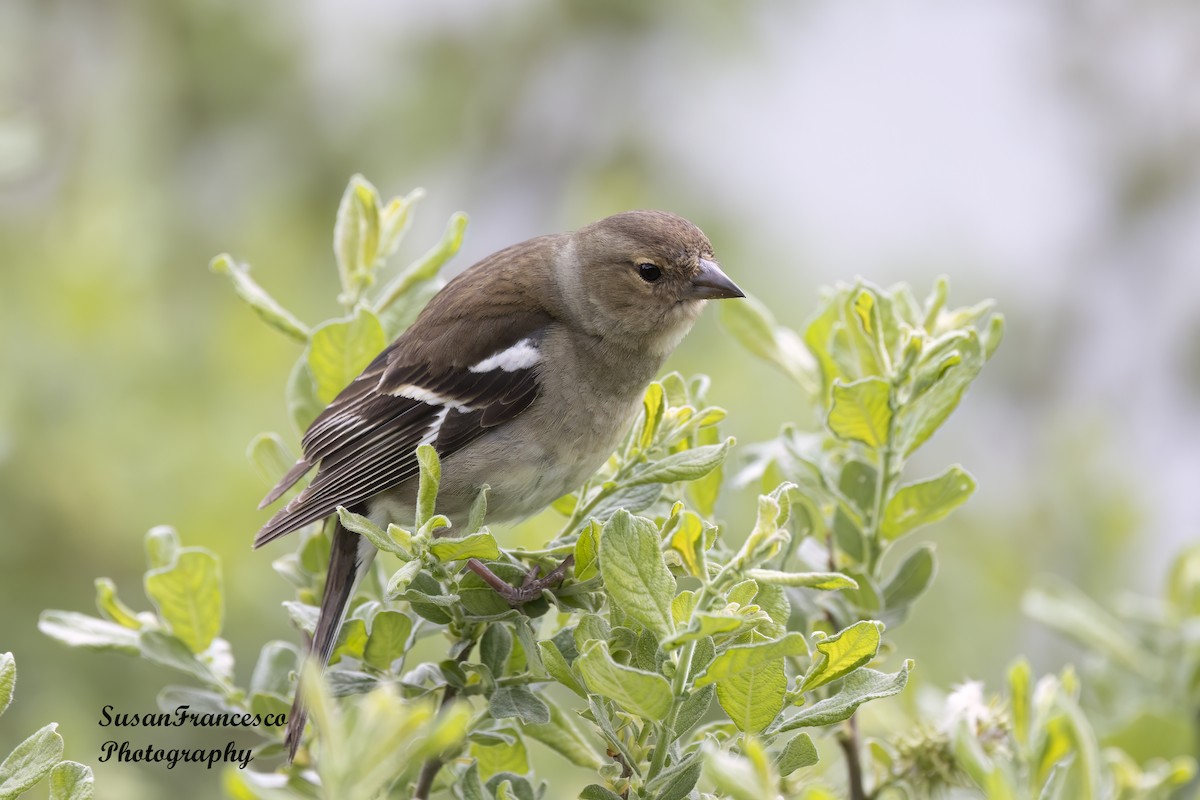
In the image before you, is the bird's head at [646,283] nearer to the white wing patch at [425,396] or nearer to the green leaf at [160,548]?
the white wing patch at [425,396]

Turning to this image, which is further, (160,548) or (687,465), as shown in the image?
(160,548)

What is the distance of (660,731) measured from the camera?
6.48 ft

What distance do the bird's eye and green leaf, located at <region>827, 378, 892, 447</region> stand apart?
1.53 metres

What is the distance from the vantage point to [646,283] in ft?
13.0

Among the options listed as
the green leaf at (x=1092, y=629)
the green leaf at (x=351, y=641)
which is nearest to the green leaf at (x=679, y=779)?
the green leaf at (x=351, y=641)

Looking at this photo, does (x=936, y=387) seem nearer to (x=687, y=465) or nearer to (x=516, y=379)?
(x=687, y=465)

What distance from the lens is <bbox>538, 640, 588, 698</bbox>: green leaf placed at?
82.7 inches

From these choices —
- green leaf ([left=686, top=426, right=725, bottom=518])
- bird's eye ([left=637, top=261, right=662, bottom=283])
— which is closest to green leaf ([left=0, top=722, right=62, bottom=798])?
green leaf ([left=686, top=426, right=725, bottom=518])

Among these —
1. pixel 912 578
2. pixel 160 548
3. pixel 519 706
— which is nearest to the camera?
pixel 519 706

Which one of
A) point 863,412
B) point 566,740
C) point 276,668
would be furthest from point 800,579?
point 276,668

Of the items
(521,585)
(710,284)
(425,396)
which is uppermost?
(710,284)

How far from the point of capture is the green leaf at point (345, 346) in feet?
9.00

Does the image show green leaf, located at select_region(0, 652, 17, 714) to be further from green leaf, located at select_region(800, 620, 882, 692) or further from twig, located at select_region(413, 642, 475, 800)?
green leaf, located at select_region(800, 620, 882, 692)

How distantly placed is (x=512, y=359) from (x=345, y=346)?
→ 101cm
